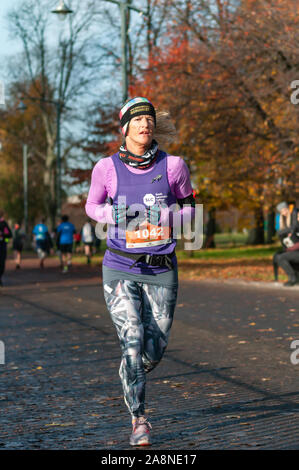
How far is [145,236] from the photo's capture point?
459cm

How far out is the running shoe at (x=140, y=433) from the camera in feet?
14.5

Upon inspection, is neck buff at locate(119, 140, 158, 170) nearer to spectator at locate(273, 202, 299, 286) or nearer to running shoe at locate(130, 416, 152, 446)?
running shoe at locate(130, 416, 152, 446)

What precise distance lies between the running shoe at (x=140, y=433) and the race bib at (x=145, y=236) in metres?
1.01

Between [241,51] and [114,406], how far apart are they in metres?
15.0

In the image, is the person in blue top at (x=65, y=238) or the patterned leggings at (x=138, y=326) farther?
the person in blue top at (x=65, y=238)

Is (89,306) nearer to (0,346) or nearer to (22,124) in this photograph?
(0,346)

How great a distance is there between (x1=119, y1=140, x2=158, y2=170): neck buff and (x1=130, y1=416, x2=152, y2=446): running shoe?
1.48 metres

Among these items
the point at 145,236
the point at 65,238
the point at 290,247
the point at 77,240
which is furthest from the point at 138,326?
the point at 77,240

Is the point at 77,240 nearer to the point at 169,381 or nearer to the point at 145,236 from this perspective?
the point at 169,381

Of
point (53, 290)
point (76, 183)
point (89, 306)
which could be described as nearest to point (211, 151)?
point (53, 290)

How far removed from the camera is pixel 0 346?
8.68 m

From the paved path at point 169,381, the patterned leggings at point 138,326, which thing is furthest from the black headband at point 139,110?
the paved path at point 169,381

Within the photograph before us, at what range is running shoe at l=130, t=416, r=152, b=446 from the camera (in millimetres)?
4434

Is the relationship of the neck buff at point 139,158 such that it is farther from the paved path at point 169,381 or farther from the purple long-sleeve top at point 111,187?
the paved path at point 169,381
